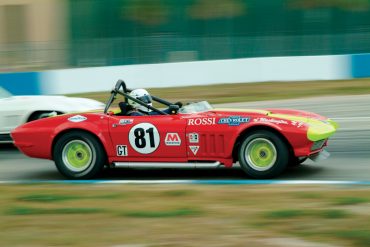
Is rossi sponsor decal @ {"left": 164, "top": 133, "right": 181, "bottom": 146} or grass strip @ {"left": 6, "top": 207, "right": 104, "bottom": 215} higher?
rossi sponsor decal @ {"left": 164, "top": 133, "right": 181, "bottom": 146}

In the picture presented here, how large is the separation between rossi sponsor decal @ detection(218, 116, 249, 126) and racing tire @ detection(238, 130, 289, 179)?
0.58ft

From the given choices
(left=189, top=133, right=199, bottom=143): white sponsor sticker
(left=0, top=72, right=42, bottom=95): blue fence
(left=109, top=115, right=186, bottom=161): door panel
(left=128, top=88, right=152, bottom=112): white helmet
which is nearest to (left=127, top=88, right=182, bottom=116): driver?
(left=128, top=88, right=152, bottom=112): white helmet

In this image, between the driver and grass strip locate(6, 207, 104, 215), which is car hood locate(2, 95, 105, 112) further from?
grass strip locate(6, 207, 104, 215)

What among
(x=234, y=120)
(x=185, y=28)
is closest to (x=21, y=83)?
(x=185, y=28)

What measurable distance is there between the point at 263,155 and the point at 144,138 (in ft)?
4.52

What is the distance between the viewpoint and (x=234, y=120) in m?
8.38

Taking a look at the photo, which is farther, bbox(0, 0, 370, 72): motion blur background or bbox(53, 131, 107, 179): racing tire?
bbox(0, 0, 370, 72): motion blur background

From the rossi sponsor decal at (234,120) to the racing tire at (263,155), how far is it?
177 mm

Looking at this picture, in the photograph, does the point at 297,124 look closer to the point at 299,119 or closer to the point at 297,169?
the point at 299,119

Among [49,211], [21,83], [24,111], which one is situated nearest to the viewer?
[49,211]

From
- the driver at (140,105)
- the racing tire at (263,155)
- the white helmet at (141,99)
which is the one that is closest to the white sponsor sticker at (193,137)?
the racing tire at (263,155)

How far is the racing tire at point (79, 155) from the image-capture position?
8.90m

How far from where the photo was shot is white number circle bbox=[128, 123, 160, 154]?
865 cm

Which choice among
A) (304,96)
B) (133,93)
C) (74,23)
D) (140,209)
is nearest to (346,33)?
(304,96)
